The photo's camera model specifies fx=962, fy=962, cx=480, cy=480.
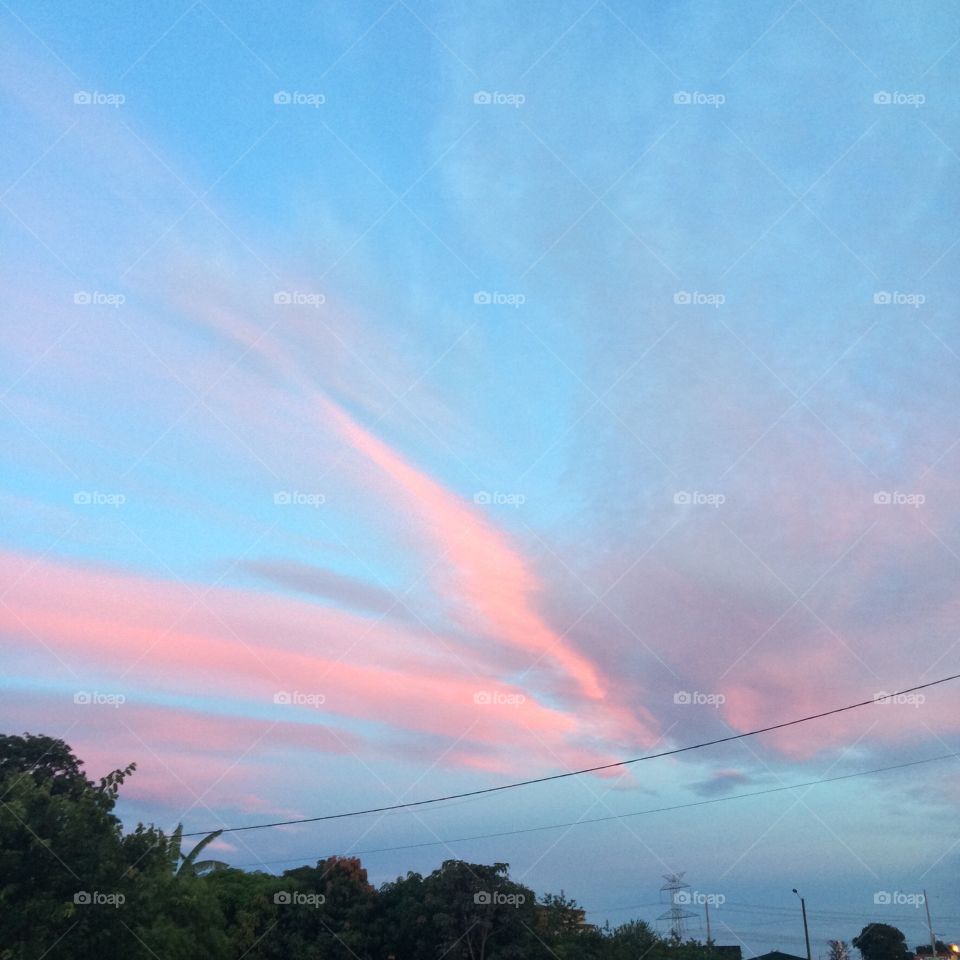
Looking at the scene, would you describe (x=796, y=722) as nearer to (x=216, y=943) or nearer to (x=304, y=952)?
(x=216, y=943)

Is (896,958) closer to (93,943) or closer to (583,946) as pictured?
(583,946)

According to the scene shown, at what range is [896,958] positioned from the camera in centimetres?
12525

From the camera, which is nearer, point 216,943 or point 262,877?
point 216,943

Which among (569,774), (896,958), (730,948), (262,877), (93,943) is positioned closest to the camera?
(93,943)

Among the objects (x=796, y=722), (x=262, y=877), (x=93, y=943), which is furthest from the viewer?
(x=262, y=877)

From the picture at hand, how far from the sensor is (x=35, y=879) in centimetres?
2206

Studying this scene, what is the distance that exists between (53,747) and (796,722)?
35402 mm

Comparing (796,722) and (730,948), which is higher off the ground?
(796,722)

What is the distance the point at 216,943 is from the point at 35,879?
23.5 ft

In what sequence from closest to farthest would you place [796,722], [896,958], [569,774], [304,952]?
[796,722] → [569,774] → [304,952] → [896,958]

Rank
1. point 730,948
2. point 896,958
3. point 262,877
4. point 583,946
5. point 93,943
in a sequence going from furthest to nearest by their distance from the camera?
1. point 896,958
2. point 730,948
3. point 262,877
4. point 583,946
5. point 93,943

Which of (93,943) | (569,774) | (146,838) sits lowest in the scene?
(93,943)

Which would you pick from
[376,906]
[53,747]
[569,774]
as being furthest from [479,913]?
[53,747]

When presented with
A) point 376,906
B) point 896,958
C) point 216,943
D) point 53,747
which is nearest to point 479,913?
point 376,906
